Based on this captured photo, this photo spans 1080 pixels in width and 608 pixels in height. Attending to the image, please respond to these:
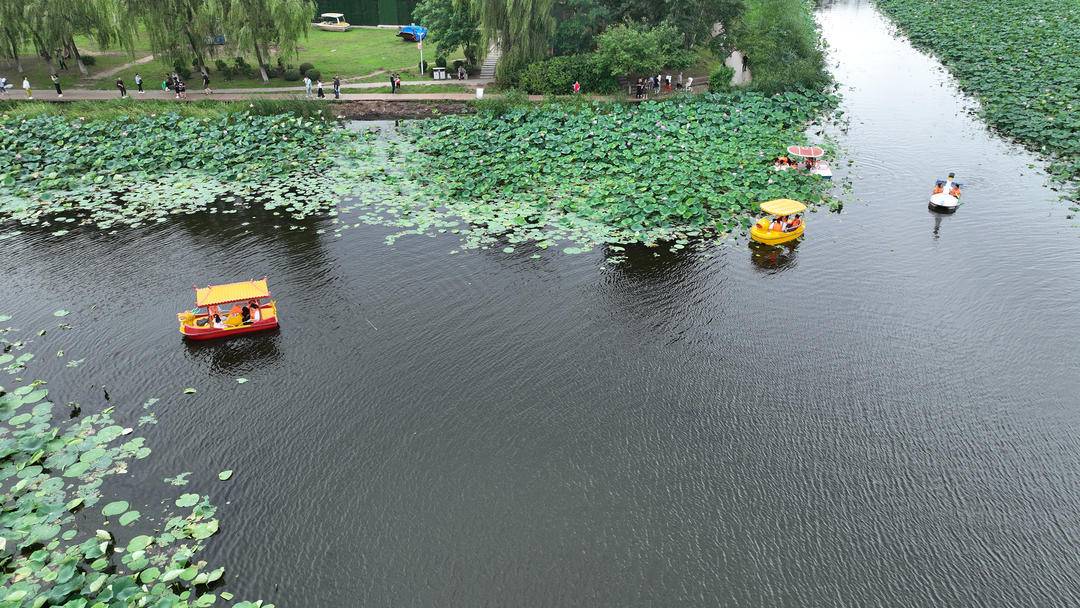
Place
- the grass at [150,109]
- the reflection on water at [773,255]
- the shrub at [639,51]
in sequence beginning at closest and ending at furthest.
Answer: the reflection on water at [773,255] < the grass at [150,109] < the shrub at [639,51]

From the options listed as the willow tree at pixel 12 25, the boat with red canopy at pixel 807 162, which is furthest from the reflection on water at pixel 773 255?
the willow tree at pixel 12 25

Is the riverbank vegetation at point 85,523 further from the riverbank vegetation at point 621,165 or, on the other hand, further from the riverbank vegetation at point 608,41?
the riverbank vegetation at point 608,41

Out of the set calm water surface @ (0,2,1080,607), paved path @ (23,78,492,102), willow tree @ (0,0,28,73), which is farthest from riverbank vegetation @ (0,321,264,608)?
willow tree @ (0,0,28,73)

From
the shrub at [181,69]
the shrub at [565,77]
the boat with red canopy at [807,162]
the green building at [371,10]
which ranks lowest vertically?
the boat with red canopy at [807,162]

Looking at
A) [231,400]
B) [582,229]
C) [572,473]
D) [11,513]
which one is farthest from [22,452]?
[582,229]

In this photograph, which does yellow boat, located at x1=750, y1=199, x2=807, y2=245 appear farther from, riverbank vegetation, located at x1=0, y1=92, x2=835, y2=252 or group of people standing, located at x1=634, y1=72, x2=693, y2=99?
group of people standing, located at x1=634, y1=72, x2=693, y2=99

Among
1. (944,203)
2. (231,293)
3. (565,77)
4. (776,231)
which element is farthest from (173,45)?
Answer: (944,203)

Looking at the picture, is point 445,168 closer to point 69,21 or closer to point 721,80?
point 721,80

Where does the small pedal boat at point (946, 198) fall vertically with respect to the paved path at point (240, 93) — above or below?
below
